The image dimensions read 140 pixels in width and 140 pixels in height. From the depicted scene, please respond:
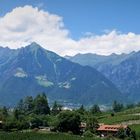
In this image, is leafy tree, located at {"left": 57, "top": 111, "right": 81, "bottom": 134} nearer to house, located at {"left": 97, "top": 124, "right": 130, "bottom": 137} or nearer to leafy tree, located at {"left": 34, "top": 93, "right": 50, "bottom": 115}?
house, located at {"left": 97, "top": 124, "right": 130, "bottom": 137}

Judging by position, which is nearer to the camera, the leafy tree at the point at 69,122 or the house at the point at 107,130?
the leafy tree at the point at 69,122

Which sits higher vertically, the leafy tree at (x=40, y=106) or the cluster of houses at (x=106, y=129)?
the leafy tree at (x=40, y=106)

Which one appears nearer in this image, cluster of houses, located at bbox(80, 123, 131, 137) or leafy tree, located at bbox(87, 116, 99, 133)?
cluster of houses, located at bbox(80, 123, 131, 137)

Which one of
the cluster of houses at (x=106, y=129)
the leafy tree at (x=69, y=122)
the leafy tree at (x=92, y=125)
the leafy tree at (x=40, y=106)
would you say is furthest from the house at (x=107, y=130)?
the leafy tree at (x=40, y=106)

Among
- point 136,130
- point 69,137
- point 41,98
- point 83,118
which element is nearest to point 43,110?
point 41,98

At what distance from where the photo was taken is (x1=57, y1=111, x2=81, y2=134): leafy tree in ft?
431

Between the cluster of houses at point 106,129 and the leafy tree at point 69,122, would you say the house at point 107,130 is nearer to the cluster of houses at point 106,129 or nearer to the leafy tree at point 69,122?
the cluster of houses at point 106,129

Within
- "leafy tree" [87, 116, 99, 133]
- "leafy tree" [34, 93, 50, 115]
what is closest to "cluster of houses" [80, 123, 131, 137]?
"leafy tree" [87, 116, 99, 133]

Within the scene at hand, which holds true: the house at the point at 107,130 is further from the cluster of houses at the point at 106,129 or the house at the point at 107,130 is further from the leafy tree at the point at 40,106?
the leafy tree at the point at 40,106

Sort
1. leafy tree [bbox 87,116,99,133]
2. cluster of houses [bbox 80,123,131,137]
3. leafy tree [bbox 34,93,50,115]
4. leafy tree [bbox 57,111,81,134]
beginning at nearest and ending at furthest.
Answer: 1. leafy tree [bbox 57,111,81,134]
2. cluster of houses [bbox 80,123,131,137]
3. leafy tree [bbox 87,116,99,133]
4. leafy tree [bbox 34,93,50,115]

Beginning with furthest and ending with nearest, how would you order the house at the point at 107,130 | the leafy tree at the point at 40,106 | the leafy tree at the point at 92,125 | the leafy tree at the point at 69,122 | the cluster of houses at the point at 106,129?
the leafy tree at the point at 40,106 → the leafy tree at the point at 92,125 → the house at the point at 107,130 → the cluster of houses at the point at 106,129 → the leafy tree at the point at 69,122

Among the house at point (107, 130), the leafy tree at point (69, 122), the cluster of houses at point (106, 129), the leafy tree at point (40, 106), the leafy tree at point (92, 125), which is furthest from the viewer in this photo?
the leafy tree at point (40, 106)

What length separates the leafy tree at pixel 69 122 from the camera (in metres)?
132

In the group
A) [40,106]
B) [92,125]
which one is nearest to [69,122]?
[92,125]
